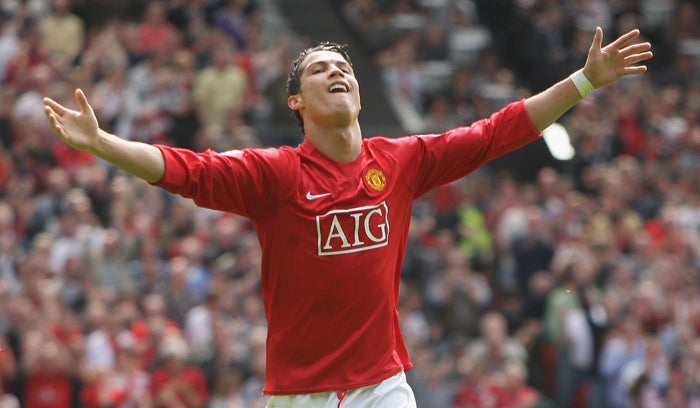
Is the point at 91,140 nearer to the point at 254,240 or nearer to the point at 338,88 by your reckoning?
the point at 338,88

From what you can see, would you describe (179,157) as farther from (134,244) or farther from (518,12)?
→ (518,12)

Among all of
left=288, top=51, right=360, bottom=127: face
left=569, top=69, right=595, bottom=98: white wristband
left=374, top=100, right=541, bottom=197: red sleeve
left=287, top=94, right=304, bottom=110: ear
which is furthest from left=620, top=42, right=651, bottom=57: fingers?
left=287, top=94, right=304, bottom=110: ear

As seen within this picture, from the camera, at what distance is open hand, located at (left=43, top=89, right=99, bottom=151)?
225 inches

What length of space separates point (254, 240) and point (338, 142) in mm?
7365

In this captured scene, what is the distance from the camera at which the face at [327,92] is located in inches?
252

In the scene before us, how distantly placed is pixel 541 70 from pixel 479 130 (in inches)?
545

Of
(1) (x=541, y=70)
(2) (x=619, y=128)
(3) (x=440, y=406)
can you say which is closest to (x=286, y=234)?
(3) (x=440, y=406)

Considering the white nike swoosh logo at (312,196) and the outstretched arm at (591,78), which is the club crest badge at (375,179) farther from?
the outstretched arm at (591,78)

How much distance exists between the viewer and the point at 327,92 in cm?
646

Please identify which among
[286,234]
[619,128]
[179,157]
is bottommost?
[619,128]

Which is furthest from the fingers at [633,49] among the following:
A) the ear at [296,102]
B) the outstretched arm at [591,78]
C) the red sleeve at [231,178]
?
the red sleeve at [231,178]

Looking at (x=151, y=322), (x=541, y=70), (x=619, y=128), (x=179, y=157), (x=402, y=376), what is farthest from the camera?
(x=541, y=70)

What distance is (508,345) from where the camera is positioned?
1370 centimetres

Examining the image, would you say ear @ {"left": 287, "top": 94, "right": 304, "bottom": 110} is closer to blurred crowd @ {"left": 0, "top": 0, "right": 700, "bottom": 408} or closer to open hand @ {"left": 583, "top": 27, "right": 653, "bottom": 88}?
open hand @ {"left": 583, "top": 27, "right": 653, "bottom": 88}
